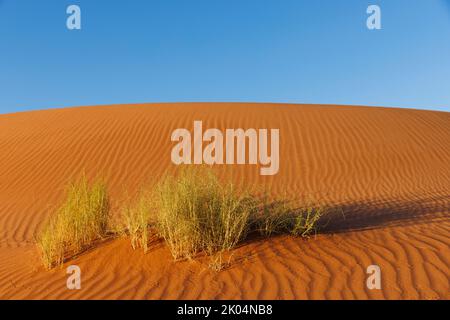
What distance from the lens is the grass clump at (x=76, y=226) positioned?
4402 mm

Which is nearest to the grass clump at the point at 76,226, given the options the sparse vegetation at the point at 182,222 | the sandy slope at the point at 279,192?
the sparse vegetation at the point at 182,222

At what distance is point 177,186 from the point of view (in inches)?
177

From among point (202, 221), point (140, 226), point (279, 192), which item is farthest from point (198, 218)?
point (279, 192)

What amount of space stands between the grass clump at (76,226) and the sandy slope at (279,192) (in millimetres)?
235

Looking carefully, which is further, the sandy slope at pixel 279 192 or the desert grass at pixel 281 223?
the desert grass at pixel 281 223

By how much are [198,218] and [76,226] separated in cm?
162

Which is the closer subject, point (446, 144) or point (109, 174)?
point (109, 174)

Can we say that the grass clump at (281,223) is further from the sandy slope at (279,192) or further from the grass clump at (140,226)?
the grass clump at (140,226)

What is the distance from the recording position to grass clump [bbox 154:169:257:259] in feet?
13.6

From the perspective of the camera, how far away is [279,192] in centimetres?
944
